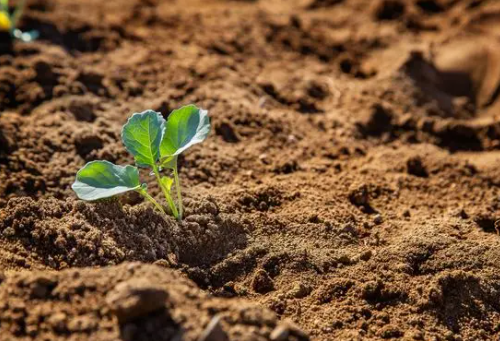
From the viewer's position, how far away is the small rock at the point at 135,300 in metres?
1.76

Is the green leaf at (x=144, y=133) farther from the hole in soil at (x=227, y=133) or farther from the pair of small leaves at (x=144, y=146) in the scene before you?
the hole in soil at (x=227, y=133)

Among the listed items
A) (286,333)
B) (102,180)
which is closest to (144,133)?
(102,180)

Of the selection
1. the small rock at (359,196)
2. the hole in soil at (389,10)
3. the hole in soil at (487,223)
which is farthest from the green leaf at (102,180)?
the hole in soil at (389,10)

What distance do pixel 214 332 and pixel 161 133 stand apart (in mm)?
812

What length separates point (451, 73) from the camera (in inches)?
146

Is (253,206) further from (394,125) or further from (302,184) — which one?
(394,125)

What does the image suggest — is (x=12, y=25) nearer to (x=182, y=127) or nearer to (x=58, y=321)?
(x=182, y=127)

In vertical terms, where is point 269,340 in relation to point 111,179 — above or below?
below

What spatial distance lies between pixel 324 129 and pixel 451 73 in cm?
98

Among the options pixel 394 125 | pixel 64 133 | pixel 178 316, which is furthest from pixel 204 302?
pixel 394 125

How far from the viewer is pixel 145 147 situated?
231 cm

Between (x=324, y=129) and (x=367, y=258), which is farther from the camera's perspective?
(x=324, y=129)

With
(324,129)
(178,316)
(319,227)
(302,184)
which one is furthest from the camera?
(324,129)

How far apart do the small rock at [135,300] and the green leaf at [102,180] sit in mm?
492
